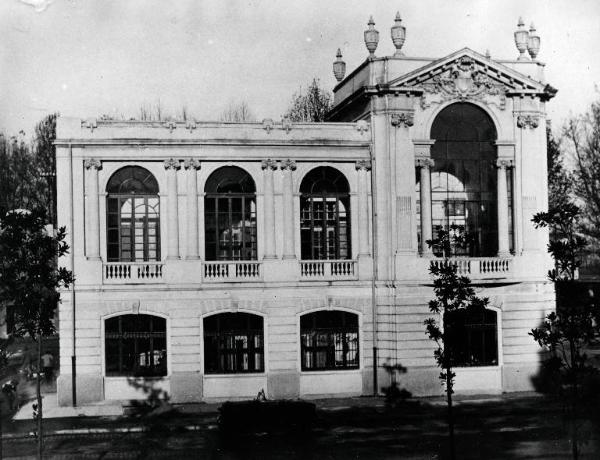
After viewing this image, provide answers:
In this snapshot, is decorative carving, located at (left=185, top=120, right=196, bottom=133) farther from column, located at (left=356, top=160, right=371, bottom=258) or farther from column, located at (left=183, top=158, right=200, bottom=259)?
column, located at (left=356, top=160, right=371, bottom=258)

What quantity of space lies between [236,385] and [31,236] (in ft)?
46.4

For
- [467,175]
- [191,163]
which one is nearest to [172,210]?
[191,163]

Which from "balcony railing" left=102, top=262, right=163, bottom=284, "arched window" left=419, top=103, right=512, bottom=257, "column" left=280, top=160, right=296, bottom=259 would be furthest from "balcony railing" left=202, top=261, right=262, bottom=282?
"arched window" left=419, top=103, right=512, bottom=257

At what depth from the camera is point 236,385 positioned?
3409 cm

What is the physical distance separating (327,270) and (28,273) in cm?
1544

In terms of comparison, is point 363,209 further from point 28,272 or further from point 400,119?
point 28,272

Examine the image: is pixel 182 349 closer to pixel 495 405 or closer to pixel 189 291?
pixel 189 291

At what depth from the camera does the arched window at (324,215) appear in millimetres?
35188

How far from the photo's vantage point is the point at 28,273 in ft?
72.9

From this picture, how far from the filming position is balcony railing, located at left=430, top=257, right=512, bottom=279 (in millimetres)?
34500

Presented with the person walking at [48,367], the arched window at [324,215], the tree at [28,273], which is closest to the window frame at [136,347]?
the arched window at [324,215]

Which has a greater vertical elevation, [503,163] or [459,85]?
[459,85]

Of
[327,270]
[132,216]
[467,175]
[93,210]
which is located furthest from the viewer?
[467,175]

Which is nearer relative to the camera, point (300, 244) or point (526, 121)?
point (300, 244)
